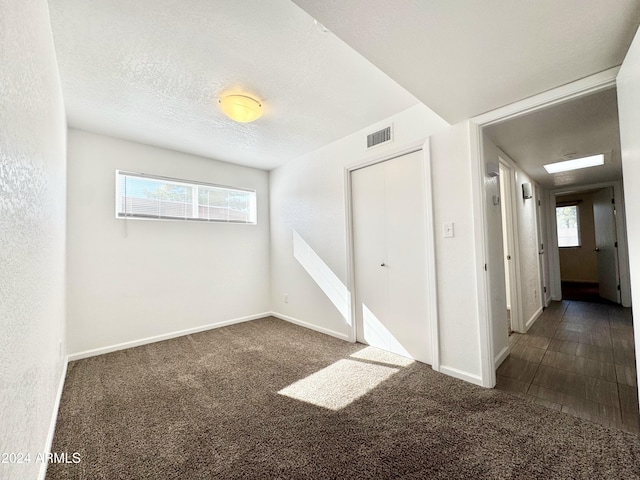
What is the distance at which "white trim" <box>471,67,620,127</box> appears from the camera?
5.44 ft

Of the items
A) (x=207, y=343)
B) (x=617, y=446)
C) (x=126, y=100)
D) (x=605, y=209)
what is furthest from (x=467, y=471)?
(x=605, y=209)

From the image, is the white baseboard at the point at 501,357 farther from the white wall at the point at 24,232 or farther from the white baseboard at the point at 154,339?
the white baseboard at the point at 154,339

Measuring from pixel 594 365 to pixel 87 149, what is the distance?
550 cm

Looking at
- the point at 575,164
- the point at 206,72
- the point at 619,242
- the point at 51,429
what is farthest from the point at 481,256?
the point at 619,242

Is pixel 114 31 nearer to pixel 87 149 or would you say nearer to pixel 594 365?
pixel 87 149

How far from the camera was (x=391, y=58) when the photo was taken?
59.9 inches

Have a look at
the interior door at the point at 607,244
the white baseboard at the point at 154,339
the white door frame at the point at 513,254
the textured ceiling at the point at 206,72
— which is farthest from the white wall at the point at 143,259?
the interior door at the point at 607,244

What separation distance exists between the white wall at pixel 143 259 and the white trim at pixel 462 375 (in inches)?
114

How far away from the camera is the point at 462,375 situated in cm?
225

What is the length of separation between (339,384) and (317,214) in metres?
2.12

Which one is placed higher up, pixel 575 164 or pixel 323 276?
pixel 575 164

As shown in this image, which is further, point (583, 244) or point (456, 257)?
point (583, 244)

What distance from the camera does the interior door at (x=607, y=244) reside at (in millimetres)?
4625

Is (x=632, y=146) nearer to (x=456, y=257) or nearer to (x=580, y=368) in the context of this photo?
(x=456, y=257)
